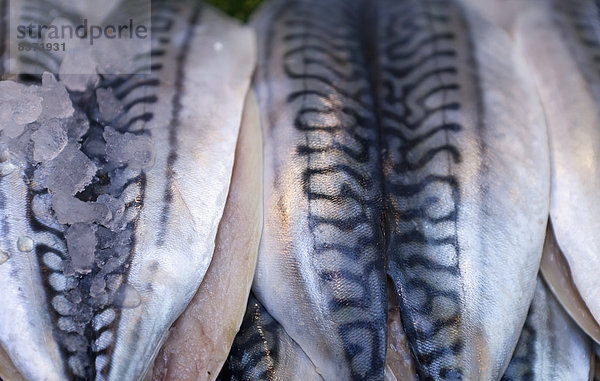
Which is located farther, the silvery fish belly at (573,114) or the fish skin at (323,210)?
the silvery fish belly at (573,114)

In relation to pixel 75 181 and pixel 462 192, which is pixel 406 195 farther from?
pixel 75 181

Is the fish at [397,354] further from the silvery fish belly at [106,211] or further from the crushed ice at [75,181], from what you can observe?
the crushed ice at [75,181]

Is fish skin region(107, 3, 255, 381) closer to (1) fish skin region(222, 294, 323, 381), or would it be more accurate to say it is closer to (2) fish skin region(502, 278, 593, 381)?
(1) fish skin region(222, 294, 323, 381)

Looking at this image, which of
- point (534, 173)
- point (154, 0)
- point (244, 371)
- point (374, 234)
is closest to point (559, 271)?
point (534, 173)

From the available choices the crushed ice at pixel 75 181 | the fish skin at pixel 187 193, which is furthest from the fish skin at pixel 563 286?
the crushed ice at pixel 75 181

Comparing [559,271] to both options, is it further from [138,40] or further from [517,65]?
[138,40]
